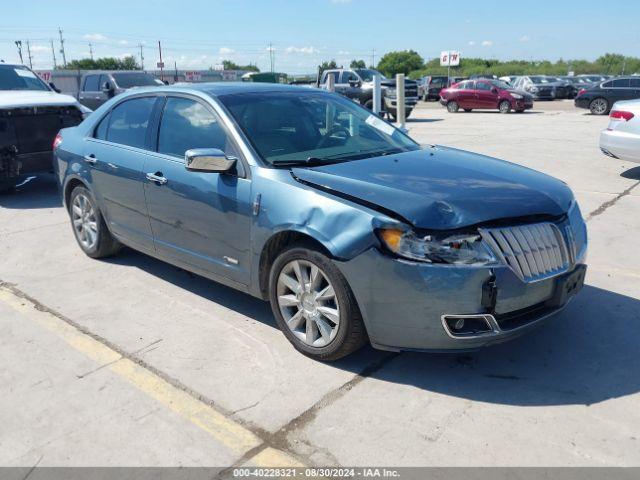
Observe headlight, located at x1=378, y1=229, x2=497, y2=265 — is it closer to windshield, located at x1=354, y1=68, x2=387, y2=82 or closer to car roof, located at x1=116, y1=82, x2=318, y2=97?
car roof, located at x1=116, y1=82, x2=318, y2=97

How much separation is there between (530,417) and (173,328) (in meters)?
2.49

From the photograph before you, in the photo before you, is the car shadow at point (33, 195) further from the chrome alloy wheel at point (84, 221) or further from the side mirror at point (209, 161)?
the side mirror at point (209, 161)

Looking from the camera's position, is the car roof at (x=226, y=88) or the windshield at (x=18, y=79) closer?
the car roof at (x=226, y=88)

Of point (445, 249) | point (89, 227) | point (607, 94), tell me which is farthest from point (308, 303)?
point (607, 94)

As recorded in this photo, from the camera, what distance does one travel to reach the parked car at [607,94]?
21.8 meters

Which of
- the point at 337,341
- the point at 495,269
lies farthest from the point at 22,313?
the point at 495,269

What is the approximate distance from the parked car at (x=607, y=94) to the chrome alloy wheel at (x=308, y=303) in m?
22.1

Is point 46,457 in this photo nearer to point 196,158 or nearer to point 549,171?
point 196,158

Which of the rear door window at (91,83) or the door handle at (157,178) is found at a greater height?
the rear door window at (91,83)

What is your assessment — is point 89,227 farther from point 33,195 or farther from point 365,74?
point 365,74

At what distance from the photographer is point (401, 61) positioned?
122 m

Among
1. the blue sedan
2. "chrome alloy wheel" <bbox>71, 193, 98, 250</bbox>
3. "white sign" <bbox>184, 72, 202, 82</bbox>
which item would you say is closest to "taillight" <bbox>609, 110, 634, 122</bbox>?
the blue sedan

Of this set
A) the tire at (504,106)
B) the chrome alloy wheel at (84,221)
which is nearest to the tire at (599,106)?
the tire at (504,106)

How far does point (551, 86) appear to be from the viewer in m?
34.6
